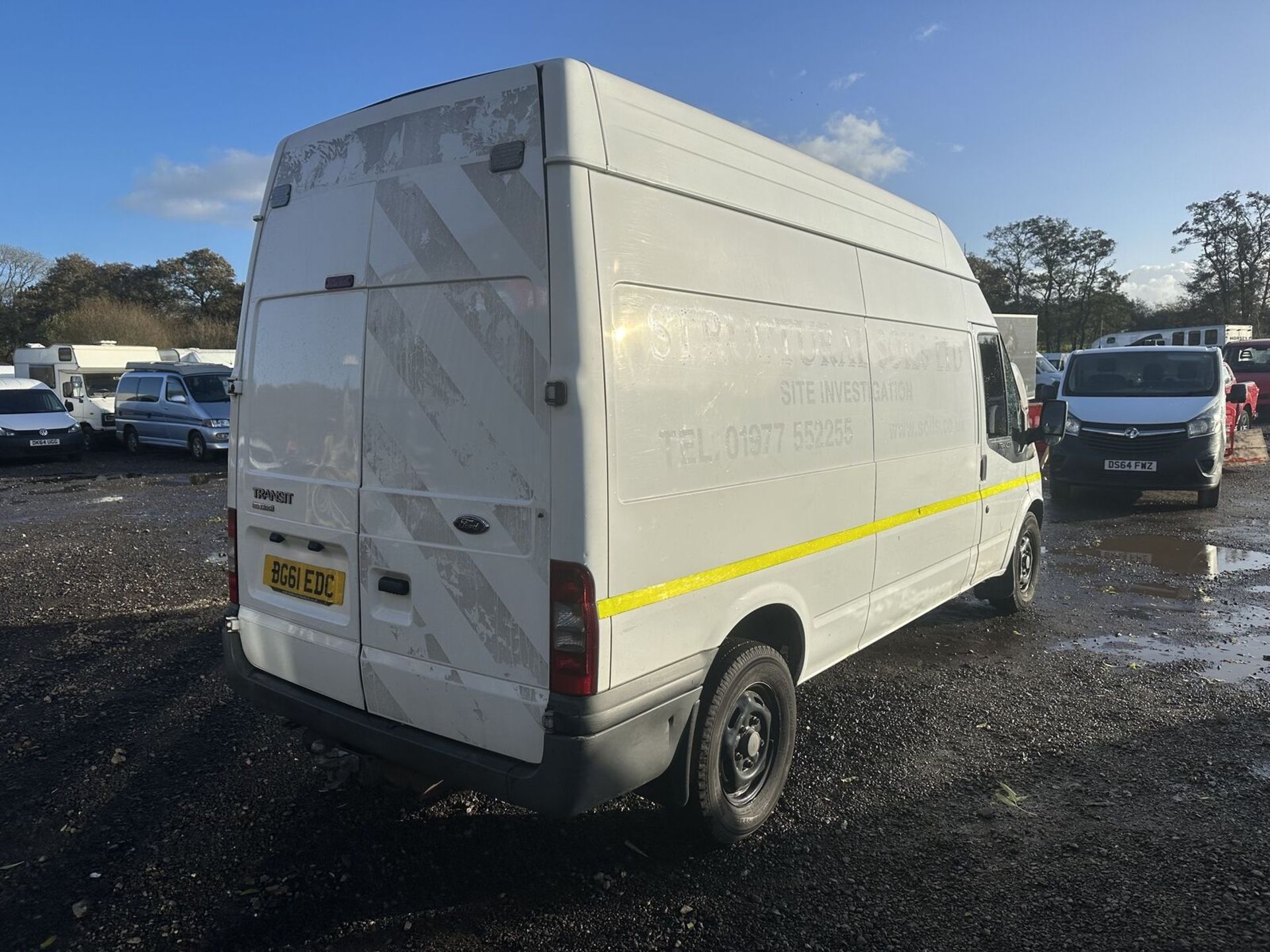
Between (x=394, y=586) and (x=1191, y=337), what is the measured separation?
35.4m

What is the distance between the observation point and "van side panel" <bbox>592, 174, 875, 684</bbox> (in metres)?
2.73

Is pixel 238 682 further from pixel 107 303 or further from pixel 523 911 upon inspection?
pixel 107 303

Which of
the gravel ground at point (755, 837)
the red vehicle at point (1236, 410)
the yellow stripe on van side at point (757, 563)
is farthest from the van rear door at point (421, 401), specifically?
the red vehicle at point (1236, 410)

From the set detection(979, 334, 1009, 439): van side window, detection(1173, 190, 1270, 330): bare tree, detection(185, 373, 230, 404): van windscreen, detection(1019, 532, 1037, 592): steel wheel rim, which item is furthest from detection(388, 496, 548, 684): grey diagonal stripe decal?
detection(1173, 190, 1270, 330): bare tree

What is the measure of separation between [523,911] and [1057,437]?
4.68 meters

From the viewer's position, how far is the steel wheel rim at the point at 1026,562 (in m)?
6.36

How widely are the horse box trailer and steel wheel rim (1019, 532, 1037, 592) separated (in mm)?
3015

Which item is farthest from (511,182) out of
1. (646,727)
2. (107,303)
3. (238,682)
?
(107,303)

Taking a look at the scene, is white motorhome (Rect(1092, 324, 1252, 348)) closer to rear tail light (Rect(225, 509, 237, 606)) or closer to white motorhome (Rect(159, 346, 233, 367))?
white motorhome (Rect(159, 346, 233, 367))

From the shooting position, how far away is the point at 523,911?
9.64ft

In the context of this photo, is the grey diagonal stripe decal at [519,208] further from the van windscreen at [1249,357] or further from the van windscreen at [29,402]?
the van windscreen at [1249,357]

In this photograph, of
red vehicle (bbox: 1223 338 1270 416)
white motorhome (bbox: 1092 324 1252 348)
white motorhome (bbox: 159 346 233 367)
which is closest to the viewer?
red vehicle (bbox: 1223 338 1270 416)

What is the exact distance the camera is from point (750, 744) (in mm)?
3422

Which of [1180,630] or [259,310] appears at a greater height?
[259,310]
